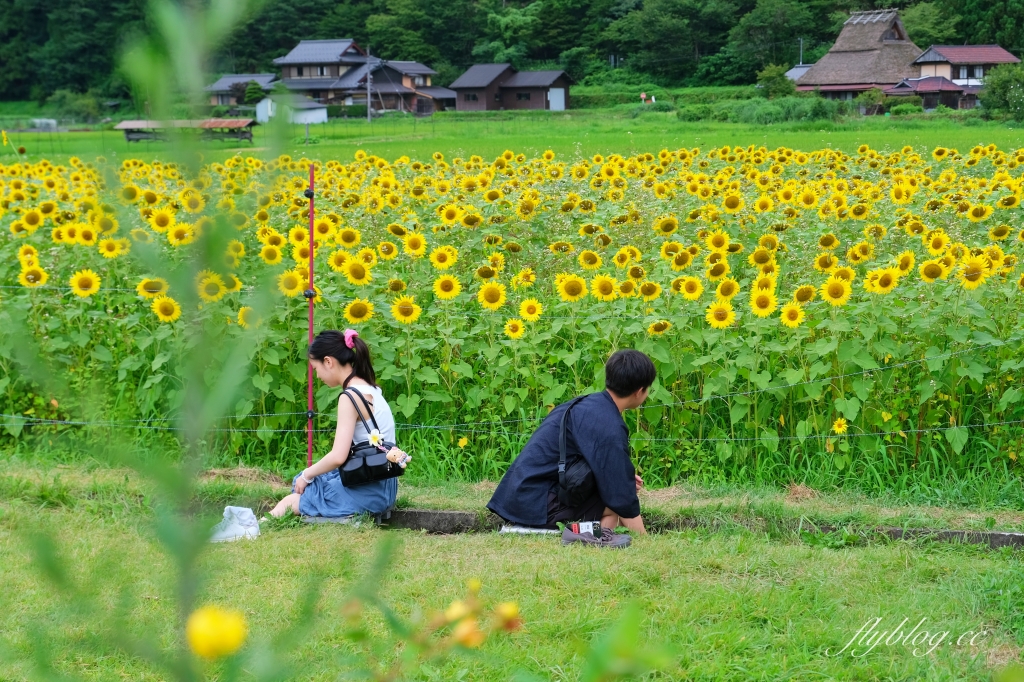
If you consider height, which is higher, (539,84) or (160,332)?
(539,84)

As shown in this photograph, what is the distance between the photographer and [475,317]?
600 centimetres

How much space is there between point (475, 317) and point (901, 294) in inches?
87.0

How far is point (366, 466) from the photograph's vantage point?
4621 millimetres

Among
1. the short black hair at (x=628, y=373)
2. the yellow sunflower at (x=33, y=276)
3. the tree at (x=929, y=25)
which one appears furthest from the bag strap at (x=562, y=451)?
the tree at (x=929, y=25)

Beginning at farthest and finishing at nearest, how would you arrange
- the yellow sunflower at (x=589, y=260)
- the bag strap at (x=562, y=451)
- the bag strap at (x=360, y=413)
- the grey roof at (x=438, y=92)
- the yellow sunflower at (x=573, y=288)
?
the grey roof at (x=438, y=92) → the yellow sunflower at (x=589, y=260) → the yellow sunflower at (x=573, y=288) → the bag strap at (x=360, y=413) → the bag strap at (x=562, y=451)

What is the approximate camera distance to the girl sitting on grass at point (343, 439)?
15.4 feet

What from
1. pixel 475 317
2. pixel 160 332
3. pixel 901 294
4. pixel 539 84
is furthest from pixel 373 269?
pixel 539 84

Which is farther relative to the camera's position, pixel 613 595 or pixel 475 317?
pixel 475 317

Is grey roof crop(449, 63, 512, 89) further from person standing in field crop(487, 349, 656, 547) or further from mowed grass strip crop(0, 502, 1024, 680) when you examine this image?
mowed grass strip crop(0, 502, 1024, 680)

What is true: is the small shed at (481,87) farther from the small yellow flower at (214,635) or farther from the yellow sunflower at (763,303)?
the small yellow flower at (214,635)

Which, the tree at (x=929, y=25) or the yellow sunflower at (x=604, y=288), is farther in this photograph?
the tree at (x=929, y=25)

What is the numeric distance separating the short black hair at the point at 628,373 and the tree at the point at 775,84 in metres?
47.2

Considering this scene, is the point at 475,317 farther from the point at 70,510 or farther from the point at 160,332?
the point at 70,510

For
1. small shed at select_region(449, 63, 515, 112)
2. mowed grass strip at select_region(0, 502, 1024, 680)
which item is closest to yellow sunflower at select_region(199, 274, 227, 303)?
mowed grass strip at select_region(0, 502, 1024, 680)
